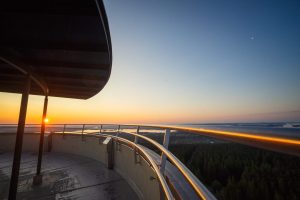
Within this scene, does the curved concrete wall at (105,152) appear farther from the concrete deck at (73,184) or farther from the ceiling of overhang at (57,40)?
the ceiling of overhang at (57,40)

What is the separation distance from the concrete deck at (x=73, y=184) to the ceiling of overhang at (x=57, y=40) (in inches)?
109

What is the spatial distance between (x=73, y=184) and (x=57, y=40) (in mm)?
3919

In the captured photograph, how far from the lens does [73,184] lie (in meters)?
5.07

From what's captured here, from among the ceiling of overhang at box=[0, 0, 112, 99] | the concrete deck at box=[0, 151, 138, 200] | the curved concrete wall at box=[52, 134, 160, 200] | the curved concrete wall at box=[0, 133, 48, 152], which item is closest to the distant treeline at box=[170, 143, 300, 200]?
the curved concrete wall at box=[52, 134, 160, 200]

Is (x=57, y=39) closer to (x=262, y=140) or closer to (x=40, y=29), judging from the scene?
(x=40, y=29)

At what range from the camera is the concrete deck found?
4332 millimetres

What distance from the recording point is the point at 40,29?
273cm

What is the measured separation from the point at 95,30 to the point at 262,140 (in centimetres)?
261

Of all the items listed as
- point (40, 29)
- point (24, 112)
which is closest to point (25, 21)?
point (40, 29)

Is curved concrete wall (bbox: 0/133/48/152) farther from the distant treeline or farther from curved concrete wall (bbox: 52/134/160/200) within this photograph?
the distant treeline

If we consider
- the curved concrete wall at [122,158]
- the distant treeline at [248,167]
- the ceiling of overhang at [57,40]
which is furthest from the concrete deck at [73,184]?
the ceiling of overhang at [57,40]

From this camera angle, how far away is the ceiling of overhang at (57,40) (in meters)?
2.27

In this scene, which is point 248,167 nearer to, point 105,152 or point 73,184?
point 105,152

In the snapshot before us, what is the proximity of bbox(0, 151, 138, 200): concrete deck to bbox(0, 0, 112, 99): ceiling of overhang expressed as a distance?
9.06 feet
